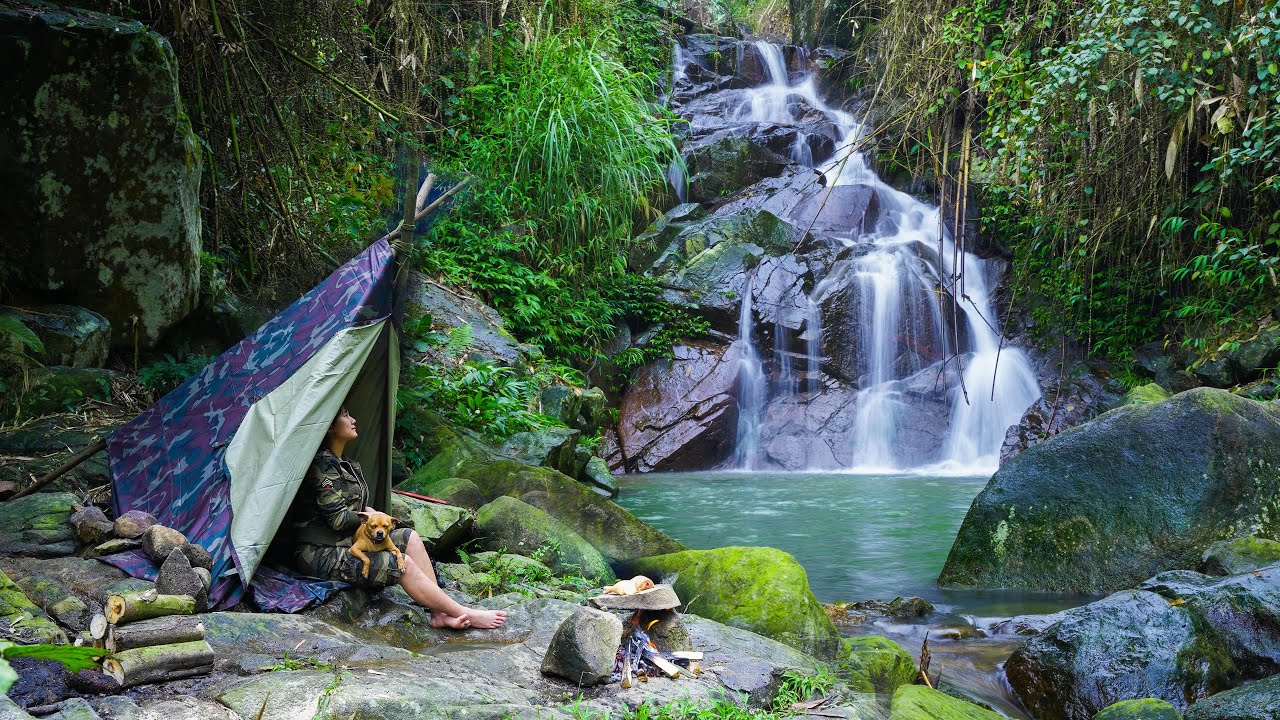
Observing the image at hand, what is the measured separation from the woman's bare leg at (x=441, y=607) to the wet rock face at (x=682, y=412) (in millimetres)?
7770

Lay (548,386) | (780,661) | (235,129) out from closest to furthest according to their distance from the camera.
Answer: (780,661), (235,129), (548,386)

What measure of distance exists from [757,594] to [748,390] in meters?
8.22

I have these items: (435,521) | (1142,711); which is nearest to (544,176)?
(435,521)

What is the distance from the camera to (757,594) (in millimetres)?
4375

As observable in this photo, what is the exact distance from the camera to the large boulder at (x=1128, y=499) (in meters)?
5.56

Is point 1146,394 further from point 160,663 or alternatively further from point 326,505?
point 160,663

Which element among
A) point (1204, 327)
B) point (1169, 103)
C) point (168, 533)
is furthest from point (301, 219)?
point (1204, 327)

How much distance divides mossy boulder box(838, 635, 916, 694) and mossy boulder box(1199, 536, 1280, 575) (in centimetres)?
216

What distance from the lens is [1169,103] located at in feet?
28.4

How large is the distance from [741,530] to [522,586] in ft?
Answer: 12.1

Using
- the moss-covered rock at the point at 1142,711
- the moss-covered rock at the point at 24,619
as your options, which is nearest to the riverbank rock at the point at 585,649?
the moss-covered rock at the point at 24,619

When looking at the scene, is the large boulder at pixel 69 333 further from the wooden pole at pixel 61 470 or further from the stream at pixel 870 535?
the stream at pixel 870 535

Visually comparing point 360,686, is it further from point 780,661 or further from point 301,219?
point 301,219

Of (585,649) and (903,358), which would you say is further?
(903,358)
